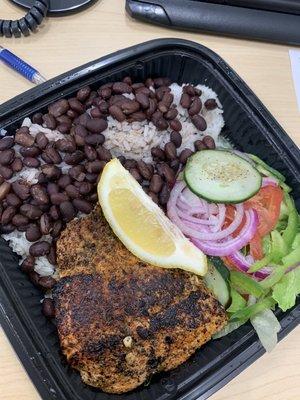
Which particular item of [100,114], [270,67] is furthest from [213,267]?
[270,67]

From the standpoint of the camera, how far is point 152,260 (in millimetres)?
1198

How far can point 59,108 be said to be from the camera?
4.65ft

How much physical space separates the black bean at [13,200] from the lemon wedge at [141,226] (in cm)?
24

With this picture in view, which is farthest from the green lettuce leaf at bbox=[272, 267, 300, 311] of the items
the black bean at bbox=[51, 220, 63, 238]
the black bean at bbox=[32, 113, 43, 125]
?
the black bean at bbox=[32, 113, 43, 125]

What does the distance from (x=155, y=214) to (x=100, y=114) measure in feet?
1.32

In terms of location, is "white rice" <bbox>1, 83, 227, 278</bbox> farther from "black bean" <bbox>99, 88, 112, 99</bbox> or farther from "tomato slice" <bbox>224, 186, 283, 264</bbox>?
"tomato slice" <bbox>224, 186, 283, 264</bbox>

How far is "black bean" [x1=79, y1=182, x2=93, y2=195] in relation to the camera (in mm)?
1337

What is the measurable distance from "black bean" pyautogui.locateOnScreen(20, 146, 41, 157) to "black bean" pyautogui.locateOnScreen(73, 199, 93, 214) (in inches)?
7.4

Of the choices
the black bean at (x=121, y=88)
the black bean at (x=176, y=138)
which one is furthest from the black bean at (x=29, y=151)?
the black bean at (x=176, y=138)

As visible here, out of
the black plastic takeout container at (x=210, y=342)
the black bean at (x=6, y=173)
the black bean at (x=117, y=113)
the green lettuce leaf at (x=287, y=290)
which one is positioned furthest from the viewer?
the black bean at (x=117, y=113)

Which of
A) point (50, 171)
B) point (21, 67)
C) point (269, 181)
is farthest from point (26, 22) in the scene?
point (269, 181)

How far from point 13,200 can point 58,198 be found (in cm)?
12

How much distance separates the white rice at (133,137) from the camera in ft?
4.31

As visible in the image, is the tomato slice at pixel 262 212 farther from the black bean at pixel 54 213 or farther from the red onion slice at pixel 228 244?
the black bean at pixel 54 213
